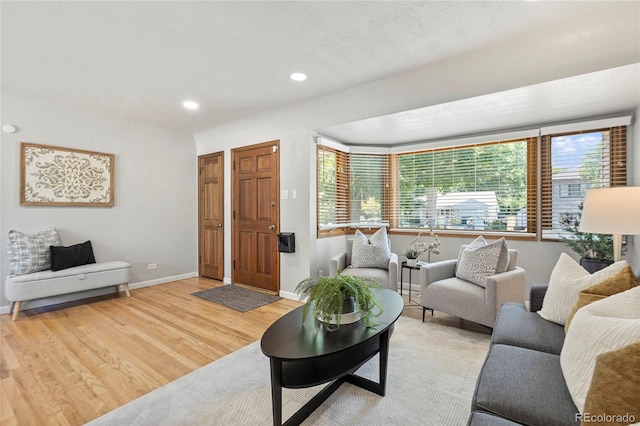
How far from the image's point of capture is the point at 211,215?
199 inches

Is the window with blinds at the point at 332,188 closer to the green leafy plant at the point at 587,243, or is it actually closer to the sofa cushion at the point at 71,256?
the green leafy plant at the point at 587,243

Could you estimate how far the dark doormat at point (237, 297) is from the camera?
3599mm

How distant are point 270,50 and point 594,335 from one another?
8.75 ft

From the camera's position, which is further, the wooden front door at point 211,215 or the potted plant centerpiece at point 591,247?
the wooden front door at point 211,215

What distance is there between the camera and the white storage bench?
318 cm

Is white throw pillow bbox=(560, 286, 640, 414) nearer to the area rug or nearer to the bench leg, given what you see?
the area rug

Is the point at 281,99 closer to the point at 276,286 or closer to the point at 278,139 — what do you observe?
the point at 278,139

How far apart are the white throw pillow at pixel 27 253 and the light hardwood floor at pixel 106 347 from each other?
0.54 metres

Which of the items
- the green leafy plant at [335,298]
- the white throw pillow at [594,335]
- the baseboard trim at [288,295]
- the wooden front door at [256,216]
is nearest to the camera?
the white throw pillow at [594,335]

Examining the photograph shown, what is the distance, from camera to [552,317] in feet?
5.89

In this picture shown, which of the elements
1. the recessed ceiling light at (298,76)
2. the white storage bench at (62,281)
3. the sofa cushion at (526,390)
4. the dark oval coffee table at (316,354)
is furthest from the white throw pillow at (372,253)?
the white storage bench at (62,281)

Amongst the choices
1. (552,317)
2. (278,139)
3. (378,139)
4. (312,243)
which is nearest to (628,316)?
(552,317)

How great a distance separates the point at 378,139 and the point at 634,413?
12.3 ft

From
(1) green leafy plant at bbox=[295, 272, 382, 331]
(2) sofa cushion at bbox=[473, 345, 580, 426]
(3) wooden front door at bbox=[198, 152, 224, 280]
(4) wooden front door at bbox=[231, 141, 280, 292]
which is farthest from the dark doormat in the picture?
(2) sofa cushion at bbox=[473, 345, 580, 426]
